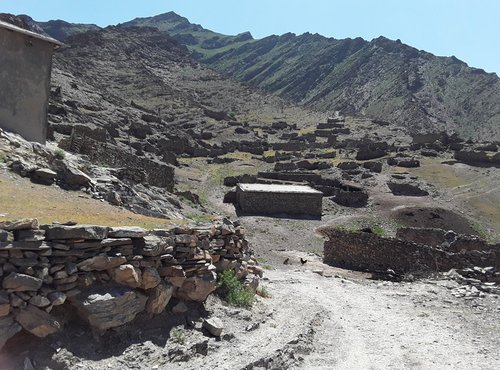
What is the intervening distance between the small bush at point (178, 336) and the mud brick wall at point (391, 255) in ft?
42.3

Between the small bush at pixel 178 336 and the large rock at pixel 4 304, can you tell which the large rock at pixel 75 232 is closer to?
the large rock at pixel 4 304

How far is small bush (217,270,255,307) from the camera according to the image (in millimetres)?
9914

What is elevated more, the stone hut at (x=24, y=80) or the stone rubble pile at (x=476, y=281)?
the stone hut at (x=24, y=80)

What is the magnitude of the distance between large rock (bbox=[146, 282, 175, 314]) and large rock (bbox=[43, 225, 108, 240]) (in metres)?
1.27

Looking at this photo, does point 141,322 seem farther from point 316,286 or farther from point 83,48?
point 83,48

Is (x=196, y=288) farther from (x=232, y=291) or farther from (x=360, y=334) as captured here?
(x=360, y=334)

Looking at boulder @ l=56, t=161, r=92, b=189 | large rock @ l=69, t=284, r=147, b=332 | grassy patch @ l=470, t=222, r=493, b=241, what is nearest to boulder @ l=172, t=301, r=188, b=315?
large rock @ l=69, t=284, r=147, b=332

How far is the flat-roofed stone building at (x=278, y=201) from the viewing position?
40469 millimetres

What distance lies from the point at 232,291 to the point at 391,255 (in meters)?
11.9

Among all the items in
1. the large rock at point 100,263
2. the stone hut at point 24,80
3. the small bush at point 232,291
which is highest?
the stone hut at point 24,80

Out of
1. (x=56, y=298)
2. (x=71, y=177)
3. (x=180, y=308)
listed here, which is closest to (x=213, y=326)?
(x=180, y=308)

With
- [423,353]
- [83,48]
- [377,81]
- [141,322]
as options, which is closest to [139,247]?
[141,322]

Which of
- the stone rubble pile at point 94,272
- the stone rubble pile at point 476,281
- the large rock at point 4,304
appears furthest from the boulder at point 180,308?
the stone rubble pile at point 476,281

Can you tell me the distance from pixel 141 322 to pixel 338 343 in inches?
153
